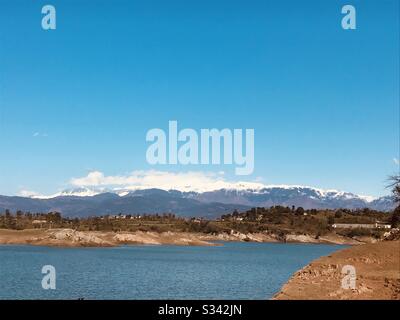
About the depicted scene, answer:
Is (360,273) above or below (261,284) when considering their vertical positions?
above

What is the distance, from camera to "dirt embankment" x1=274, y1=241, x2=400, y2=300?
44.5 meters

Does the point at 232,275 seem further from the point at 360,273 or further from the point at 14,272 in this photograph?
the point at 360,273

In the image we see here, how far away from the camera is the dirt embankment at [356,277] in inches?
1752

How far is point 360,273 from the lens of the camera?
5338 centimetres

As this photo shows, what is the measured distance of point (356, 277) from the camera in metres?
50.5
